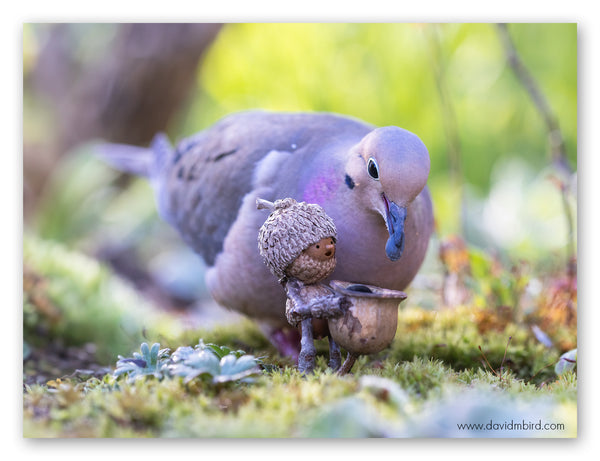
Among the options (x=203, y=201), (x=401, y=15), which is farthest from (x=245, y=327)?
(x=401, y=15)

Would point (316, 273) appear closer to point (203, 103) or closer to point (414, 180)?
point (414, 180)

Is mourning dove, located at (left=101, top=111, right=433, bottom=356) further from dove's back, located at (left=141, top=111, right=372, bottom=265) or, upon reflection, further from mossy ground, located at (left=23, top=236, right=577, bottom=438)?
mossy ground, located at (left=23, top=236, right=577, bottom=438)

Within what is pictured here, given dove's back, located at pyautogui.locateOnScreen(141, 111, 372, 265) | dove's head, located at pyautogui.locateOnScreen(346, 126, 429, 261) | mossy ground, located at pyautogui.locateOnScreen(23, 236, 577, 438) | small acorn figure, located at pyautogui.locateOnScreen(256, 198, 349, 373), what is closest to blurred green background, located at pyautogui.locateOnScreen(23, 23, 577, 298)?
dove's back, located at pyautogui.locateOnScreen(141, 111, 372, 265)

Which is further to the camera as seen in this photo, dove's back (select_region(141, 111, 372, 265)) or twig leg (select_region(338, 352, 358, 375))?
dove's back (select_region(141, 111, 372, 265))

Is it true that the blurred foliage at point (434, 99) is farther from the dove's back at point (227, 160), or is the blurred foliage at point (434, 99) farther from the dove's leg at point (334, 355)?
the dove's leg at point (334, 355)

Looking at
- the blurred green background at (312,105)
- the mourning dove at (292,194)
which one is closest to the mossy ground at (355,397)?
the mourning dove at (292,194)

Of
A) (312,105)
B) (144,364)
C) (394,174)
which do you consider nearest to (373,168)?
(394,174)
